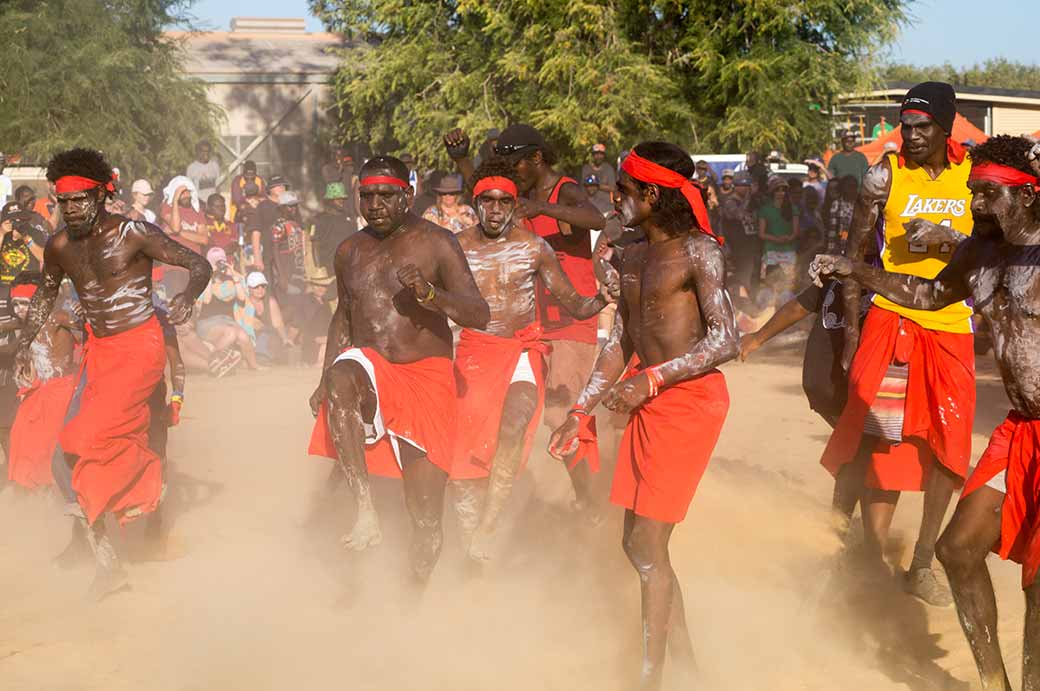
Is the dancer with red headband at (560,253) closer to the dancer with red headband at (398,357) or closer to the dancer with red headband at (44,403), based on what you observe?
the dancer with red headband at (398,357)

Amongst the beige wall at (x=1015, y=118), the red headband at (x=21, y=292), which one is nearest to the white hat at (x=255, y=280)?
the red headband at (x=21, y=292)

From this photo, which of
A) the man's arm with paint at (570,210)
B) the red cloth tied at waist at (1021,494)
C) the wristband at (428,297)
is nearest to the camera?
the red cloth tied at waist at (1021,494)

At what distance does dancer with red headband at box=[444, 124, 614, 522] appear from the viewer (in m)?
7.84

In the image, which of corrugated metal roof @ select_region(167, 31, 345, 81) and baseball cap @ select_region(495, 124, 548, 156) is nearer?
baseball cap @ select_region(495, 124, 548, 156)

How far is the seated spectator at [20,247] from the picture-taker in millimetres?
11039

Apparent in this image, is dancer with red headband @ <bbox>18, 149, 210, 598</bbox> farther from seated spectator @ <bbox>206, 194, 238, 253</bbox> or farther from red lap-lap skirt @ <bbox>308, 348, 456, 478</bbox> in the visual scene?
seated spectator @ <bbox>206, 194, 238, 253</bbox>

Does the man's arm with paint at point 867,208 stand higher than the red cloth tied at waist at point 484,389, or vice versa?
the man's arm with paint at point 867,208

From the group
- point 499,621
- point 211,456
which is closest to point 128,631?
point 499,621

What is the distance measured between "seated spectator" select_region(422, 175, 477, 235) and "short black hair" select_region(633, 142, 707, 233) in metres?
9.84

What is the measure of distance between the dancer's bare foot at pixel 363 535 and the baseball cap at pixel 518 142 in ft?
9.56

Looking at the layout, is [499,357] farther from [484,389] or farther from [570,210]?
[570,210]

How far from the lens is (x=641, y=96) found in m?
26.4

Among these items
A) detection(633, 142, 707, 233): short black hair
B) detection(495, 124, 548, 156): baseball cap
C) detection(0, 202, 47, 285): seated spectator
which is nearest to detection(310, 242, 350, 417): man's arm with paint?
detection(495, 124, 548, 156): baseball cap

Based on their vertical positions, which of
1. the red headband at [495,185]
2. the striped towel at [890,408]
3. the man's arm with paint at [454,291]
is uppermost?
the red headband at [495,185]
